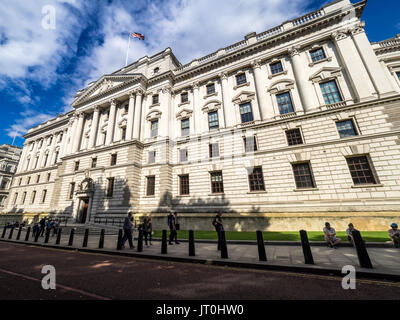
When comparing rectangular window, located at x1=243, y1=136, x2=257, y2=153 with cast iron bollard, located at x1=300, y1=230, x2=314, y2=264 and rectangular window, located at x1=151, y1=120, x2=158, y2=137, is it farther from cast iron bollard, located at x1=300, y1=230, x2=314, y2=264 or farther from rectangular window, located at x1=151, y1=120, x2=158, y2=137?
cast iron bollard, located at x1=300, y1=230, x2=314, y2=264

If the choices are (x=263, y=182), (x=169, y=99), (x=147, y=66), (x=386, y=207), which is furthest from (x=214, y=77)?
(x=386, y=207)

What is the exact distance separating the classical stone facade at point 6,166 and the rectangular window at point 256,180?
197ft

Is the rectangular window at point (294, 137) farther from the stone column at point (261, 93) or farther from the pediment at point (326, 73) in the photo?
the pediment at point (326, 73)

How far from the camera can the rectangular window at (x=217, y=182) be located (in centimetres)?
1822

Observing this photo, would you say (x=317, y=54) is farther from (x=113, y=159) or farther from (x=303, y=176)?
(x=113, y=159)

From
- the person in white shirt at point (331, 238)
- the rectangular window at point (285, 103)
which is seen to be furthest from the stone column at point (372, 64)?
the person in white shirt at point (331, 238)

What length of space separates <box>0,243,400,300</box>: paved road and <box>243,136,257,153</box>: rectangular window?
13310 mm

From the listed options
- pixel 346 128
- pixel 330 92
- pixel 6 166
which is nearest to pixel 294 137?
pixel 346 128

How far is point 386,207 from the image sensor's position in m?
12.1

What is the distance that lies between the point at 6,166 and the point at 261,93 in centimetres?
7184

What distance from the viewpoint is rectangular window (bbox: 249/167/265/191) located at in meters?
16.5

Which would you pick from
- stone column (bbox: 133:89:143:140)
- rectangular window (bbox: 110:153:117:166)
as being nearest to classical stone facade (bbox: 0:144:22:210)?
rectangular window (bbox: 110:153:117:166)

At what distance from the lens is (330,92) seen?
1630cm

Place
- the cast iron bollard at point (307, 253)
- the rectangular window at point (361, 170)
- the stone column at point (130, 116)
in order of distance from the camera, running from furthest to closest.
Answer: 1. the stone column at point (130, 116)
2. the rectangular window at point (361, 170)
3. the cast iron bollard at point (307, 253)
